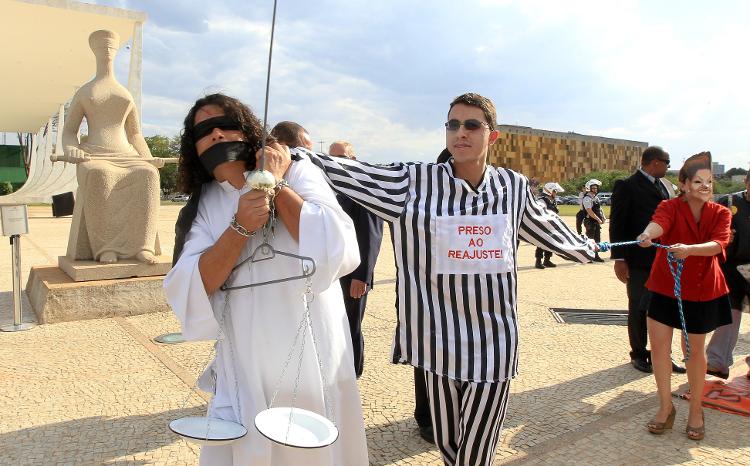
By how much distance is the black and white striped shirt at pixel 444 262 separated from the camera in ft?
6.63

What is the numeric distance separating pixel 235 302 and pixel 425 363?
82 cm

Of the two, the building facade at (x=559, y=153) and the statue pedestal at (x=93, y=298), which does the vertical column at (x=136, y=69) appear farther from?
the building facade at (x=559, y=153)

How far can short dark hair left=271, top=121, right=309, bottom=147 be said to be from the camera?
3007 mm

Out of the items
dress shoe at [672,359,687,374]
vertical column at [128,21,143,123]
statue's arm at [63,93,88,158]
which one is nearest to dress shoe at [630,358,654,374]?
dress shoe at [672,359,687,374]

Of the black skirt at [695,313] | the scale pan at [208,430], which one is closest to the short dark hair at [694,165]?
the black skirt at [695,313]

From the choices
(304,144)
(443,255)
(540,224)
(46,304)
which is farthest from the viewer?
(46,304)

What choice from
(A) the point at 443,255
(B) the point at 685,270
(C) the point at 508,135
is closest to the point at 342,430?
(A) the point at 443,255

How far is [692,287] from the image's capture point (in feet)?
10.8

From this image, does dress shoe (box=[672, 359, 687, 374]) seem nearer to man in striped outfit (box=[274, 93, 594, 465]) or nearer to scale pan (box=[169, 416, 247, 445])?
man in striped outfit (box=[274, 93, 594, 465])

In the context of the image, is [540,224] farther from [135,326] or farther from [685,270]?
[135,326]

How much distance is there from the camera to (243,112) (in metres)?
1.75

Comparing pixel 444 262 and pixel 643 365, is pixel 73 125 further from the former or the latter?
pixel 643 365

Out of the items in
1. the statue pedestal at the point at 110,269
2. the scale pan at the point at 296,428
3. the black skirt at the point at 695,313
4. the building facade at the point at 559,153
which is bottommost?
the statue pedestal at the point at 110,269

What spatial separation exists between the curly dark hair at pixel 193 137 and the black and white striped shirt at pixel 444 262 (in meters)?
0.29
